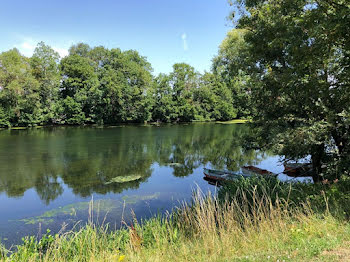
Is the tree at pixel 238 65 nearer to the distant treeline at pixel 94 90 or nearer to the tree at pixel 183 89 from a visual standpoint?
the distant treeline at pixel 94 90

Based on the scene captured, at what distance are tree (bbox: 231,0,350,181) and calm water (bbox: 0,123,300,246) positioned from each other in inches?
110

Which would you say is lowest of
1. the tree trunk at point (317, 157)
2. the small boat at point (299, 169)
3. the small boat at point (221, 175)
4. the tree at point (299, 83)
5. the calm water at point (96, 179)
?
the calm water at point (96, 179)

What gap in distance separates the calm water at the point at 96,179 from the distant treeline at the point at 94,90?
2206 cm

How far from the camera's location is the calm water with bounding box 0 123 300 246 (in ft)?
34.6

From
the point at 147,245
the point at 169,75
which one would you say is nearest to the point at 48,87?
the point at 169,75

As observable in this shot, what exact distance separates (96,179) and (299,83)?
11843 mm

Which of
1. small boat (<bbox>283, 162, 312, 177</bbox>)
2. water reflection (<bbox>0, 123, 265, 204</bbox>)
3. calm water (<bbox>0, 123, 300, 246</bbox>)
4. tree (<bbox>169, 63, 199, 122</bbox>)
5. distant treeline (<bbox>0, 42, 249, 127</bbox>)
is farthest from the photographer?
tree (<bbox>169, 63, 199, 122</bbox>)

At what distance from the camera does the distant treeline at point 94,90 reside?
46219 millimetres

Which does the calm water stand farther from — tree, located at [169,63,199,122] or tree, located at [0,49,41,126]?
tree, located at [169,63,199,122]

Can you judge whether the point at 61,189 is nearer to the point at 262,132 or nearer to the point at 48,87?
the point at 262,132

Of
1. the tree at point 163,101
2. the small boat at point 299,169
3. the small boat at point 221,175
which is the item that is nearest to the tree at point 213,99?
the tree at point 163,101

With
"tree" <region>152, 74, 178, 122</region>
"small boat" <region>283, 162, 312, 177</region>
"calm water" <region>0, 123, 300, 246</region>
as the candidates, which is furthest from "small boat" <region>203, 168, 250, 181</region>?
"tree" <region>152, 74, 178, 122</region>

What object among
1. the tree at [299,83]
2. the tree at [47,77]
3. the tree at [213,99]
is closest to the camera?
the tree at [299,83]

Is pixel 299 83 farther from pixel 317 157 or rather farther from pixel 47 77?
pixel 47 77
